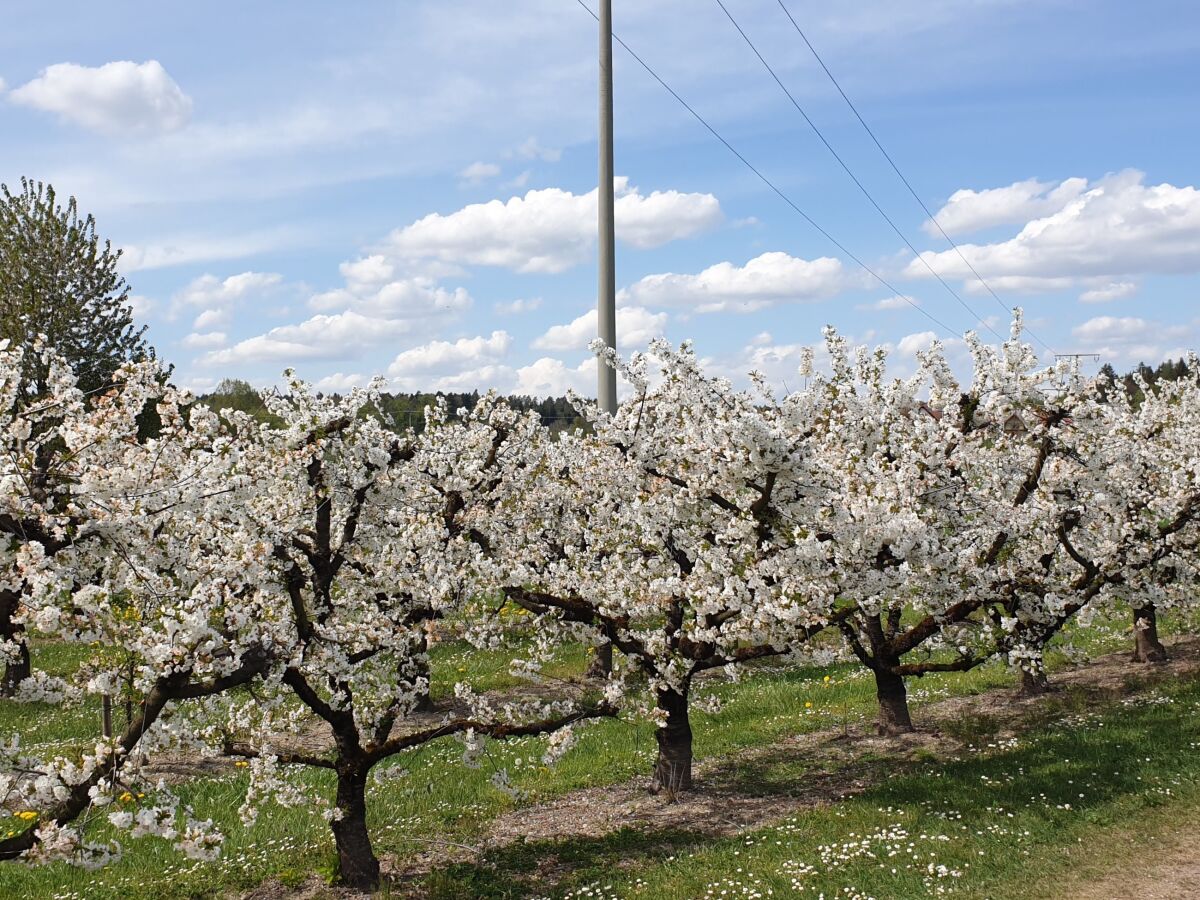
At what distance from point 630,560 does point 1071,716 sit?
9.19m

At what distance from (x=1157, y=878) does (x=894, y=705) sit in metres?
6.59

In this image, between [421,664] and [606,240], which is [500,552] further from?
[606,240]

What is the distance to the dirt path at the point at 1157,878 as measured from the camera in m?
10.2

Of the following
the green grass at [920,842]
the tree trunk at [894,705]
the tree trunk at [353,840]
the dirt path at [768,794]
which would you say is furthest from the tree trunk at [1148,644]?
the tree trunk at [353,840]

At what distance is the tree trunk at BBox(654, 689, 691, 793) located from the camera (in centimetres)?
1451

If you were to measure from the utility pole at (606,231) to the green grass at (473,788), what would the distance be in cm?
361

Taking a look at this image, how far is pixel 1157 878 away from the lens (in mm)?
10625

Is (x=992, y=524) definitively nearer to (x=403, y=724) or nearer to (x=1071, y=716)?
(x=1071, y=716)

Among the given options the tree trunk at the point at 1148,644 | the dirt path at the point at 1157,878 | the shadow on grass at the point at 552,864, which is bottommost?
the shadow on grass at the point at 552,864

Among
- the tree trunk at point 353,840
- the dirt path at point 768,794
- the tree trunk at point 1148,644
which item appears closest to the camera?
the tree trunk at point 353,840

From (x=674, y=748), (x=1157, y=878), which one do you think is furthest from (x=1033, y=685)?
(x=674, y=748)

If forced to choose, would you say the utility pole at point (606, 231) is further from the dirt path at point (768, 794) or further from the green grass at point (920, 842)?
the green grass at point (920, 842)

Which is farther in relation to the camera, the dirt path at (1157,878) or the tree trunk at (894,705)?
the tree trunk at (894,705)

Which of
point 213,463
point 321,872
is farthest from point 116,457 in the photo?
point 321,872
